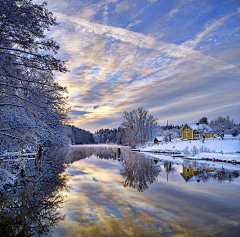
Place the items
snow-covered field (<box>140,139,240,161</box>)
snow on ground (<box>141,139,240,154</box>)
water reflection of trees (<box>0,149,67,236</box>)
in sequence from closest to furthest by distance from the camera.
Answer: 1. water reflection of trees (<box>0,149,67,236</box>)
2. snow-covered field (<box>140,139,240,161</box>)
3. snow on ground (<box>141,139,240,154</box>)

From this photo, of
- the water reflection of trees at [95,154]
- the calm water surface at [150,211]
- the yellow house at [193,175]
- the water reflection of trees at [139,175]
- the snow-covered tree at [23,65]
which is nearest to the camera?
the calm water surface at [150,211]

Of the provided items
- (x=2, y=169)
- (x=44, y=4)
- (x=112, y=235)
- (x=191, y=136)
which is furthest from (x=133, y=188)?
(x=191, y=136)

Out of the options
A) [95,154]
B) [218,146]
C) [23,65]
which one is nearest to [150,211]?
[23,65]

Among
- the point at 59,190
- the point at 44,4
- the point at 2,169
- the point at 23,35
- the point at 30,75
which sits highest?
the point at 44,4

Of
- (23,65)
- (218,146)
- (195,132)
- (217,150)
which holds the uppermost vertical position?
(23,65)

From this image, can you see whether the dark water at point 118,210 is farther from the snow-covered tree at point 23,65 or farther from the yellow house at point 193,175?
the yellow house at point 193,175

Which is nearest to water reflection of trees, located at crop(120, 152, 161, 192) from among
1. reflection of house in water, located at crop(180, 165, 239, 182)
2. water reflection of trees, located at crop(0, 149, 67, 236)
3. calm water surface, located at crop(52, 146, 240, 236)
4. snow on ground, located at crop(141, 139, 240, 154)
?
calm water surface, located at crop(52, 146, 240, 236)

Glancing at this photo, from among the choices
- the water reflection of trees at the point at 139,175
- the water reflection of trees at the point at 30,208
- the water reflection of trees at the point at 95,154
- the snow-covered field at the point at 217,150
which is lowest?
the water reflection of trees at the point at 95,154

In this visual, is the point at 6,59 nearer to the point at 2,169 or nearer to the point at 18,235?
the point at 2,169

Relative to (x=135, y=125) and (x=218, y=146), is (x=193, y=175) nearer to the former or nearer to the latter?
(x=218, y=146)

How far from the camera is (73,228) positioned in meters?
5.74

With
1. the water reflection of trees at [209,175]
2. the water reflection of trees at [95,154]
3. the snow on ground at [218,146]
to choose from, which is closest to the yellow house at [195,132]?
the snow on ground at [218,146]

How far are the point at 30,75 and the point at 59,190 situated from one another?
5.94 m

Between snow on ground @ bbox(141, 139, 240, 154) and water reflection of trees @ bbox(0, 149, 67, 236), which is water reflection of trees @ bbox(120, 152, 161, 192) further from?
snow on ground @ bbox(141, 139, 240, 154)
